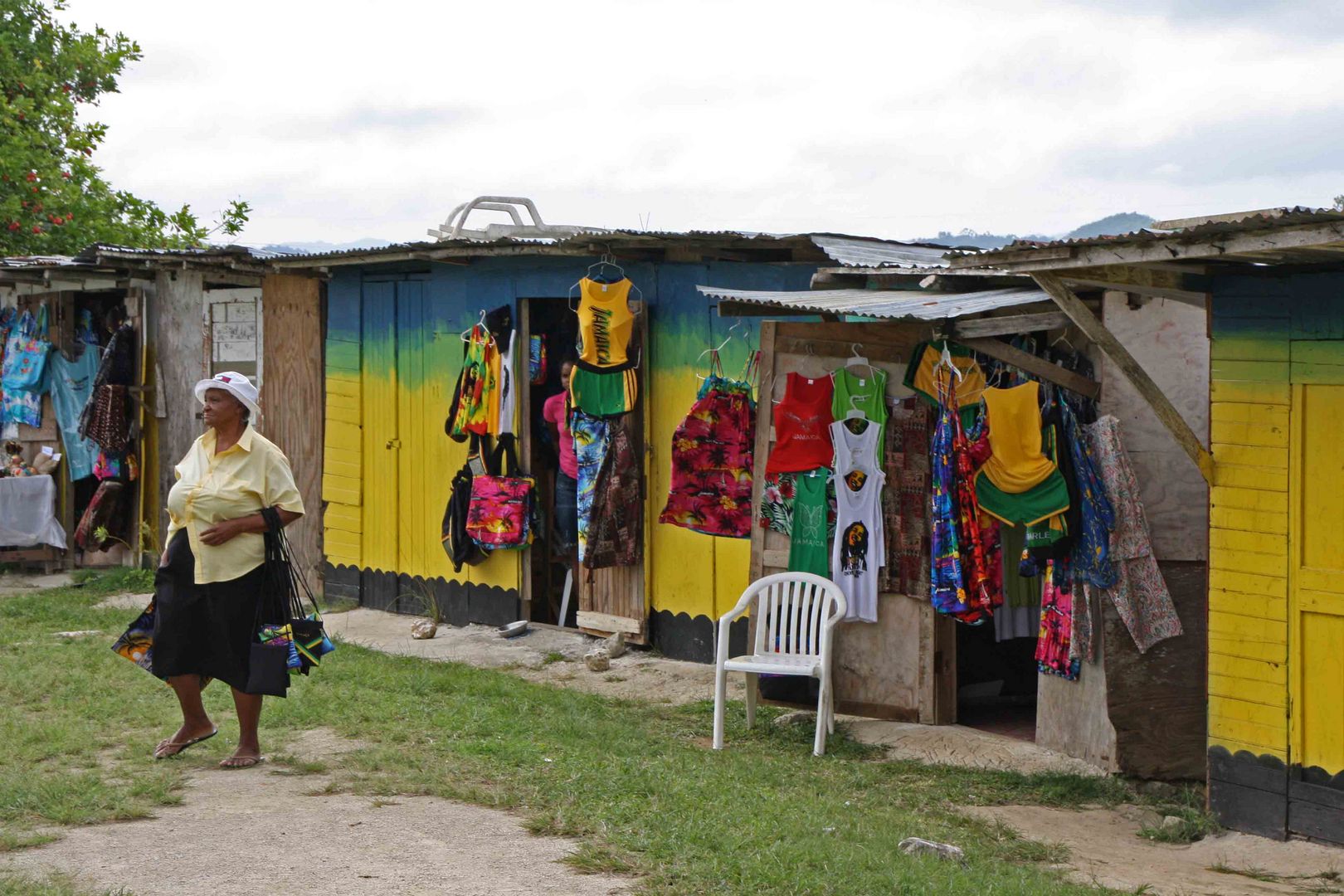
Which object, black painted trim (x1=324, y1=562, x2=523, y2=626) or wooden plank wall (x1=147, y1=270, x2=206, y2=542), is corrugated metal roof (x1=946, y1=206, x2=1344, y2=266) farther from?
wooden plank wall (x1=147, y1=270, x2=206, y2=542)

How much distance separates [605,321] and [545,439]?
1690 mm

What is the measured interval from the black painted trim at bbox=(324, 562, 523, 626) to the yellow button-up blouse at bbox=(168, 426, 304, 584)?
4.92m

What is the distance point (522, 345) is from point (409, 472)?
1.63 metres

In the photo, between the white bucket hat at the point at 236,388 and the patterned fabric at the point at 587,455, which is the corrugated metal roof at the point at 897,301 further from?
the white bucket hat at the point at 236,388

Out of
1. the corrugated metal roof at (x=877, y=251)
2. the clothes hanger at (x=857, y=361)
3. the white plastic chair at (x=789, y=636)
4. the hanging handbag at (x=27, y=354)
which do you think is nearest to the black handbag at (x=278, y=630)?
the white plastic chair at (x=789, y=636)

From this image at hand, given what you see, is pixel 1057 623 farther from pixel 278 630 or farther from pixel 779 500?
pixel 278 630

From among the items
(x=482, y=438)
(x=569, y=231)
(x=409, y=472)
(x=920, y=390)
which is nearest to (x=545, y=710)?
(x=920, y=390)

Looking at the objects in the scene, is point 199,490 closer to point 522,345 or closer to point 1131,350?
point 1131,350

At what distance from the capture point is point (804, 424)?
26.2ft

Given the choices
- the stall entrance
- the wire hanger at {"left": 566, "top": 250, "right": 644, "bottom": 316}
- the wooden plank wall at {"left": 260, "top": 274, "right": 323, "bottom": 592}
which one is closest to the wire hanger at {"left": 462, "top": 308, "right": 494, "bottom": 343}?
the stall entrance

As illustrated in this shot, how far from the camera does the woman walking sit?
6.07 m

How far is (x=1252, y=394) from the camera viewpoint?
600 centimetres

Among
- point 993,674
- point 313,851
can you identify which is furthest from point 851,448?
point 313,851

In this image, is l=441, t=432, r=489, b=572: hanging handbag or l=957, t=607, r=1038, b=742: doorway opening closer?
l=957, t=607, r=1038, b=742: doorway opening
